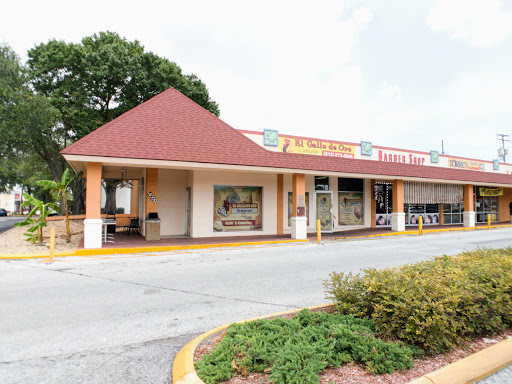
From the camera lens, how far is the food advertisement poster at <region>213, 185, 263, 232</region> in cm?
1670

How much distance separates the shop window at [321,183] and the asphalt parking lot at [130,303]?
8.66 metres

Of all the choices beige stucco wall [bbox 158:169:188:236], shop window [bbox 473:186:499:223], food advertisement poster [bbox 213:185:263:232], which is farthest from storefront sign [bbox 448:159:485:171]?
beige stucco wall [bbox 158:169:188:236]

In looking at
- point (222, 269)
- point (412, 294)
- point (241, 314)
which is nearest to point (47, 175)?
point (222, 269)

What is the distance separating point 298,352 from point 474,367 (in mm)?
1843

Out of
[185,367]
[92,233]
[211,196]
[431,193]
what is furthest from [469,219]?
[185,367]

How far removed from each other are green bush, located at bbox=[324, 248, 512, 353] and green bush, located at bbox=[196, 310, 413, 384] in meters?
0.27

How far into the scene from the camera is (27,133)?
859 inches

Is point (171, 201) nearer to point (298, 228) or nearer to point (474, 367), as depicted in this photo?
point (298, 228)

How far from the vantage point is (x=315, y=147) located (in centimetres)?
2144

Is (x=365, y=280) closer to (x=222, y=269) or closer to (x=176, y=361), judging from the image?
(x=176, y=361)

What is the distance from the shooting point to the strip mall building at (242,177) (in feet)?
42.3

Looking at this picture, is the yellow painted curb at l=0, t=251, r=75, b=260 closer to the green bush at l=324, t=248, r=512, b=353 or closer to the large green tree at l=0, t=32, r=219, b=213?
the green bush at l=324, t=248, r=512, b=353

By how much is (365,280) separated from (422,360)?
113 centimetres

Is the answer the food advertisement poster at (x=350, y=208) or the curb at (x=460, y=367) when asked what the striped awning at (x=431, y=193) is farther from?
the curb at (x=460, y=367)
